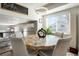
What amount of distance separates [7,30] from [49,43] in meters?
0.57

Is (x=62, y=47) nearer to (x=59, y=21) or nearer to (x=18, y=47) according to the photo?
Result: (x=59, y=21)

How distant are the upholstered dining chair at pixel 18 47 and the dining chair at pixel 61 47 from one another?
Result: 0.23 metres

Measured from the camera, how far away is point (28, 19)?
144 cm

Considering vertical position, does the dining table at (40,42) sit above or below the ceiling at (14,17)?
below

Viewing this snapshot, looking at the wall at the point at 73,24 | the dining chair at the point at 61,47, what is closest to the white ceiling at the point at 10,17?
the wall at the point at 73,24

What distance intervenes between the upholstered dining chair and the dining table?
64 mm

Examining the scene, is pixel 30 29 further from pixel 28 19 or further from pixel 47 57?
pixel 47 57

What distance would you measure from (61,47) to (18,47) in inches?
21.9

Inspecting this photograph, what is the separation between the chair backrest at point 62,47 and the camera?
1359 mm

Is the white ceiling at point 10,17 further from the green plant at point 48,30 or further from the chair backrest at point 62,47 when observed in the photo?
the chair backrest at point 62,47

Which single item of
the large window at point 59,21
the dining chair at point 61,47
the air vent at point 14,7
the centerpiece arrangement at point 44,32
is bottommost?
the dining chair at point 61,47

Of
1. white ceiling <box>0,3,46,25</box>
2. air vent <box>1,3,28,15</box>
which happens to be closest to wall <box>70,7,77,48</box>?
white ceiling <box>0,3,46,25</box>

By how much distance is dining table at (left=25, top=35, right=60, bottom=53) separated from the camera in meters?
1.37

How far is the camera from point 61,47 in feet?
4.51
